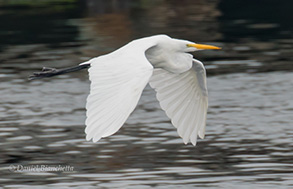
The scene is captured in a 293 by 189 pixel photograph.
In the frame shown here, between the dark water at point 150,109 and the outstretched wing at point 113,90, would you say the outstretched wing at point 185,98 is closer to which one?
the dark water at point 150,109

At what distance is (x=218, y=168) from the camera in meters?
9.68

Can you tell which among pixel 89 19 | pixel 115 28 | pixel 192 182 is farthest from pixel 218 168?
pixel 89 19

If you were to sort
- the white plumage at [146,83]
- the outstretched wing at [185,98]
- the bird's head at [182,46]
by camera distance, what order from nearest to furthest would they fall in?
the white plumage at [146,83]
the bird's head at [182,46]
the outstretched wing at [185,98]

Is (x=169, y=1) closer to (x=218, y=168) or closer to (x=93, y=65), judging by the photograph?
(x=218, y=168)

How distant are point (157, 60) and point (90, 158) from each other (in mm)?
2221

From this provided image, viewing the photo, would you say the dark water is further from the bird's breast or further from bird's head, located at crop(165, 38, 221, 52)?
bird's head, located at crop(165, 38, 221, 52)

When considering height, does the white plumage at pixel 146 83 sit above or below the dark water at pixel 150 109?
above

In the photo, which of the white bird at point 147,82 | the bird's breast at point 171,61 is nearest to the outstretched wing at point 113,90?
the white bird at point 147,82

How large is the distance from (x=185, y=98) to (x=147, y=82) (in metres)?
2.31

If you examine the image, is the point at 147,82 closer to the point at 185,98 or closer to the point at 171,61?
the point at 171,61

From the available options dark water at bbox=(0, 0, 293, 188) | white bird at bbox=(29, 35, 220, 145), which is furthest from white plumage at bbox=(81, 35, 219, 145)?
dark water at bbox=(0, 0, 293, 188)

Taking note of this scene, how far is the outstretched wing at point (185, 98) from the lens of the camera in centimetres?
880

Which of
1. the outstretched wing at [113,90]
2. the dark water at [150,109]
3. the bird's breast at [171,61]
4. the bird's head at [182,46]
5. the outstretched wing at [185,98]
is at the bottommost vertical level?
the dark water at [150,109]

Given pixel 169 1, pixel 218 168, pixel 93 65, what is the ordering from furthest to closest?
pixel 169 1, pixel 218 168, pixel 93 65
